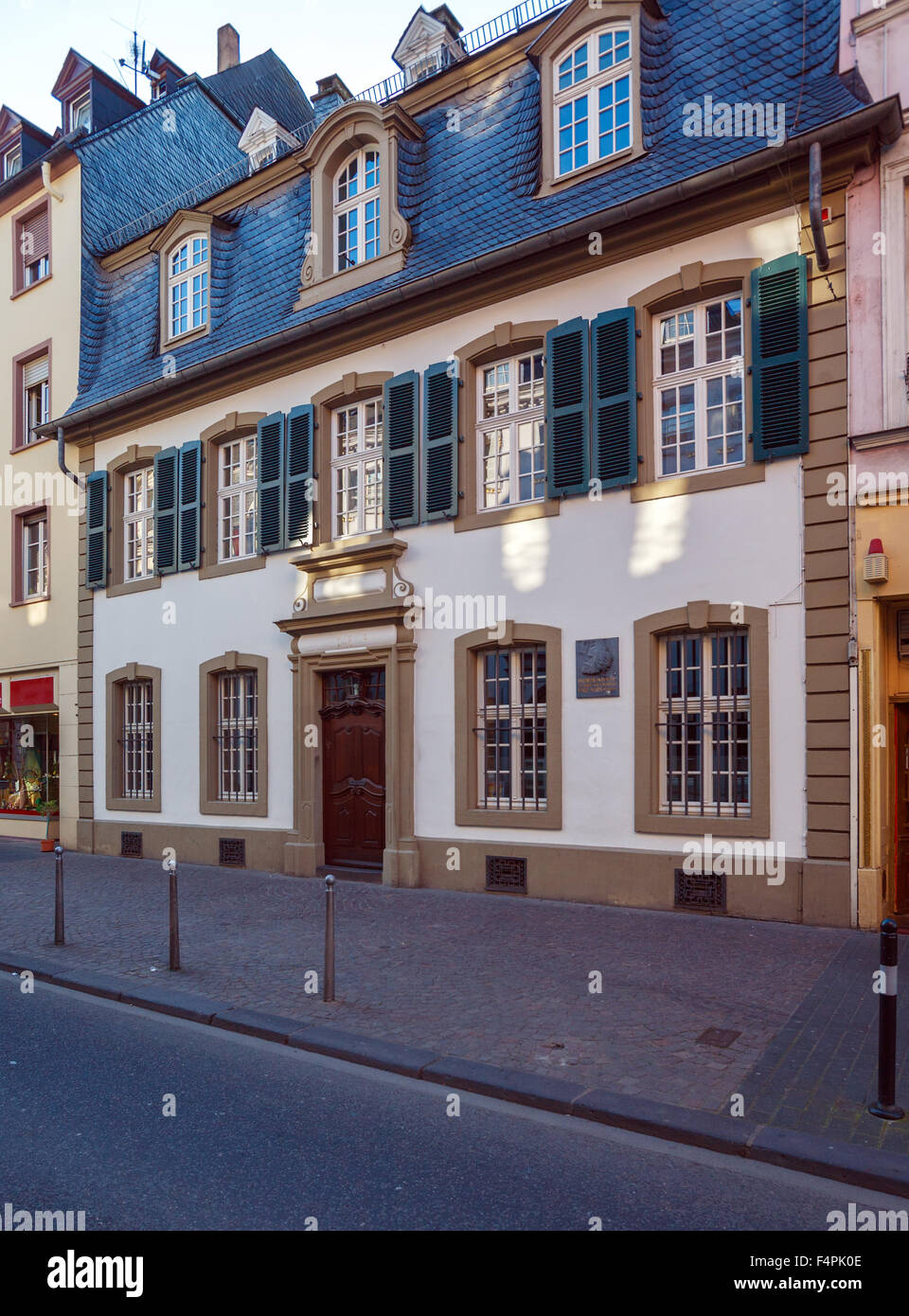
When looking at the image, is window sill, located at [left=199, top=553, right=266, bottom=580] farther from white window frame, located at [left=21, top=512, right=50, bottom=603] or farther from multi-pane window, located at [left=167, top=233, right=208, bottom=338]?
white window frame, located at [left=21, top=512, right=50, bottom=603]

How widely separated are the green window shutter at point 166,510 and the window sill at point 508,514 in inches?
221

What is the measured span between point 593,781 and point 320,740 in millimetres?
4291

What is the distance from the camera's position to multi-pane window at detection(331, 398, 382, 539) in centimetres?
1357

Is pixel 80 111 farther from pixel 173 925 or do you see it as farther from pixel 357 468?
pixel 173 925

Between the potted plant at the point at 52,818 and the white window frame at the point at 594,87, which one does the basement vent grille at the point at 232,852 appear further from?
the white window frame at the point at 594,87

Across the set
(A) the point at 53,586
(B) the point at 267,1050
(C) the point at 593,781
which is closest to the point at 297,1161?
(B) the point at 267,1050

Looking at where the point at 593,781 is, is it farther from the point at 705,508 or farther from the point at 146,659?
the point at 146,659

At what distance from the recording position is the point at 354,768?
44.0ft

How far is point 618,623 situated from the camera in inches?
431

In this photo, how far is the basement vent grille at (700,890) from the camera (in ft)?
33.0

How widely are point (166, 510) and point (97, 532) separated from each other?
1953mm

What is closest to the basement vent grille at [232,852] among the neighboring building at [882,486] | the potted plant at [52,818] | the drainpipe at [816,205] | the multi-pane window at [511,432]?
the potted plant at [52,818]

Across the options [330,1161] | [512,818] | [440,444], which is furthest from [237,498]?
[330,1161]

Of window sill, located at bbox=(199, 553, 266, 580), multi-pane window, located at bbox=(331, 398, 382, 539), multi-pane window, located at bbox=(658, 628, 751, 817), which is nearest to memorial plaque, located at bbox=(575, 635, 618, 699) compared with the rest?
multi-pane window, located at bbox=(658, 628, 751, 817)
